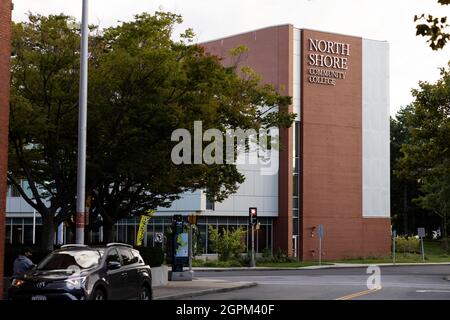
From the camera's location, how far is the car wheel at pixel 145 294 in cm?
1947

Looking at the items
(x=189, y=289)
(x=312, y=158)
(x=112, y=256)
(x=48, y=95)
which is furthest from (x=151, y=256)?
(x=312, y=158)

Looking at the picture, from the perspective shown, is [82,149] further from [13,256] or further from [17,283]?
[13,256]

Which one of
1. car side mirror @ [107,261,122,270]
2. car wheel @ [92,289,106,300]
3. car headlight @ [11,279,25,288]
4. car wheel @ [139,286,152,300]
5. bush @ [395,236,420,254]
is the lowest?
bush @ [395,236,420,254]

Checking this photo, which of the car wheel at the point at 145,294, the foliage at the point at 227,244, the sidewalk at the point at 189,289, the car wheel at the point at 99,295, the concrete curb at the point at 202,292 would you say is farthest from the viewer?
the foliage at the point at 227,244

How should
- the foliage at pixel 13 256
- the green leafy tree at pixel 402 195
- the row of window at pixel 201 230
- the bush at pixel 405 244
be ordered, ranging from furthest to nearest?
1. the green leafy tree at pixel 402 195
2. the bush at pixel 405 244
3. the row of window at pixel 201 230
4. the foliage at pixel 13 256

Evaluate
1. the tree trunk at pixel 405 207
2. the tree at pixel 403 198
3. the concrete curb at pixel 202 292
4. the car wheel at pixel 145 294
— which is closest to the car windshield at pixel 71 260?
the car wheel at pixel 145 294

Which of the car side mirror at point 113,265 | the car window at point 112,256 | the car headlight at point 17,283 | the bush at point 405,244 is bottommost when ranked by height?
the bush at point 405,244

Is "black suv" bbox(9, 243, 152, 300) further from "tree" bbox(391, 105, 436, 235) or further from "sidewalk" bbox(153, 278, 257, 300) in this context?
"tree" bbox(391, 105, 436, 235)

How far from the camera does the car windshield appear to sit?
17641 mm

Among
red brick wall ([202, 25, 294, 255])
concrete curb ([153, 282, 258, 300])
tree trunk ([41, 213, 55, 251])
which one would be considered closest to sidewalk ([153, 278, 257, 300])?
concrete curb ([153, 282, 258, 300])

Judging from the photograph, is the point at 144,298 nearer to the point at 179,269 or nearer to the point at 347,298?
the point at 347,298

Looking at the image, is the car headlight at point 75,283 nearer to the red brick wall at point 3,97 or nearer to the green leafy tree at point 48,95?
the red brick wall at point 3,97

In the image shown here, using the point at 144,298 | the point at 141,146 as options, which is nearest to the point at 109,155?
the point at 141,146

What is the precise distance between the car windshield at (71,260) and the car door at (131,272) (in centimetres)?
93
